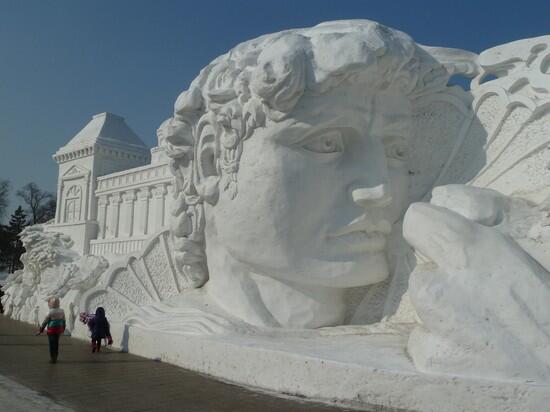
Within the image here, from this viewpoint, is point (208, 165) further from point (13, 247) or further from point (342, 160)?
point (13, 247)

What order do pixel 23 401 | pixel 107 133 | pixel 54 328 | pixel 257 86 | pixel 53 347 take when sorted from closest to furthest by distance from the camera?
pixel 23 401 < pixel 257 86 < pixel 53 347 < pixel 54 328 < pixel 107 133

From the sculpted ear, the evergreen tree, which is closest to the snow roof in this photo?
the evergreen tree

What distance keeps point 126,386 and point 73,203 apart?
26115mm

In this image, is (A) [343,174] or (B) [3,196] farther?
(B) [3,196]

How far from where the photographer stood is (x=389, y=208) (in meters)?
4.93

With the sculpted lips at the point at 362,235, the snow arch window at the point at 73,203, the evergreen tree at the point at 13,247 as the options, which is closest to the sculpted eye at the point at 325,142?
the sculpted lips at the point at 362,235

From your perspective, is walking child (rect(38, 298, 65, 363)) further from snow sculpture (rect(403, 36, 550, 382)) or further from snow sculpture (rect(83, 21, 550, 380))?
snow sculpture (rect(403, 36, 550, 382))

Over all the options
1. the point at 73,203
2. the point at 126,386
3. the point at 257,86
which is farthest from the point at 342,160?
the point at 73,203

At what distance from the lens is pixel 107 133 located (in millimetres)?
26750

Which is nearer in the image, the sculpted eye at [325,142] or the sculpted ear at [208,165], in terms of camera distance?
the sculpted eye at [325,142]

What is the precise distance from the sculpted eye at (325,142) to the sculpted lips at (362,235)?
68 centimetres

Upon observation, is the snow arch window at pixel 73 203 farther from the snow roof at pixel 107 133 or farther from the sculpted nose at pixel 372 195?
the sculpted nose at pixel 372 195

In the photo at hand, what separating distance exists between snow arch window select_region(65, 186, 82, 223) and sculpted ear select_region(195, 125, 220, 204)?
23807 millimetres

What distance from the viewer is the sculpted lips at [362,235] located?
15.6 ft
